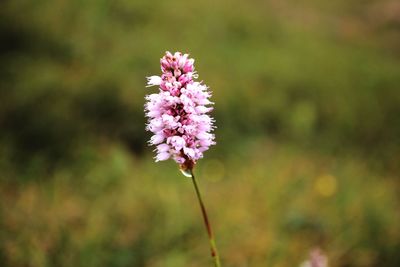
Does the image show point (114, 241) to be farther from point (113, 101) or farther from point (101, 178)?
point (113, 101)

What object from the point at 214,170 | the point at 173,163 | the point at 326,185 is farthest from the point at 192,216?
the point at 326,185

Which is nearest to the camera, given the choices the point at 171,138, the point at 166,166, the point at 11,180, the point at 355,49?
the point at 171,138

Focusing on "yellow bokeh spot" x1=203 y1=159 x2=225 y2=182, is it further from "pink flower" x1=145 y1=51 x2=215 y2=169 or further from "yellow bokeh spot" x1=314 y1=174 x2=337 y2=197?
"pink flower" x1=145 y1=51 x2=215 y2=169

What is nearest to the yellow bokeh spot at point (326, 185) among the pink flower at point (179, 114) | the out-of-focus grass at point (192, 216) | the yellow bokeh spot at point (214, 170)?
the out-of-focus grass at point (192, 216)

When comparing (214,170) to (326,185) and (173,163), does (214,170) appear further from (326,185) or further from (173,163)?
(326,185)

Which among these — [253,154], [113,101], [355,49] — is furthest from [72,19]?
[355,49]

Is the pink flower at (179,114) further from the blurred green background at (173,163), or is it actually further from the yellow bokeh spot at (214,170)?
the yellow bokeh spot at (214,170)

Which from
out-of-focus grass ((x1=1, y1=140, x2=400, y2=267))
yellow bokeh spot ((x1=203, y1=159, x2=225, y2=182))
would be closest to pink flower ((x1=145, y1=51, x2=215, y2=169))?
out-of-focus grass ((x1=1, y1=140, x2=400, y2=267))
